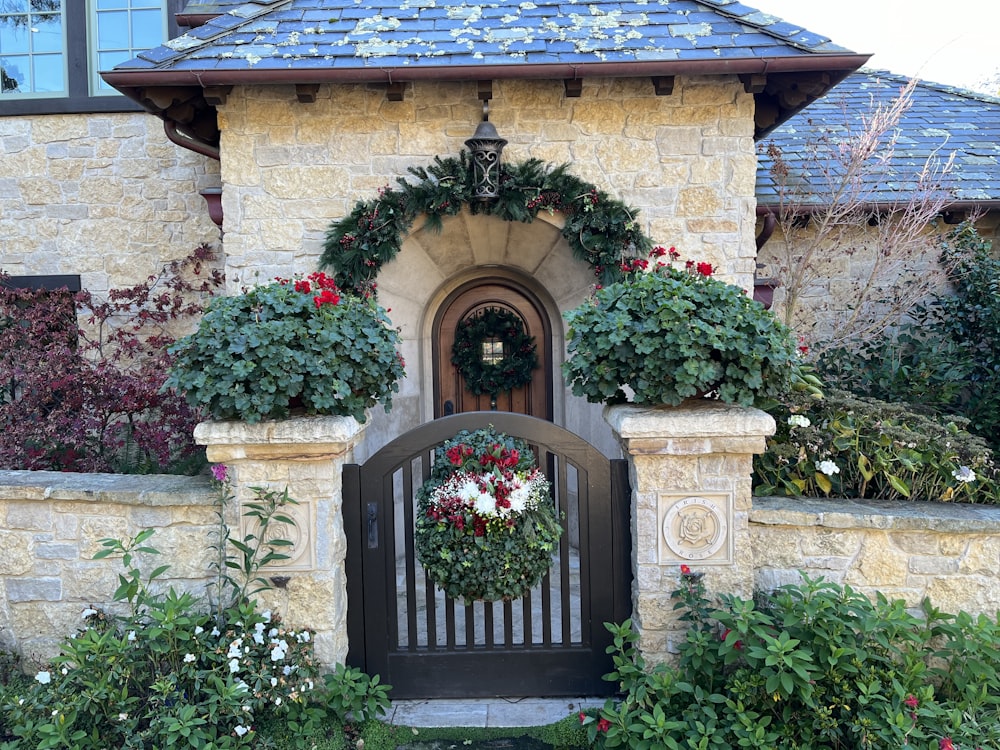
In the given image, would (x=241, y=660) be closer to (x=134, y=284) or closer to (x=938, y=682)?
(x=938, y=682)

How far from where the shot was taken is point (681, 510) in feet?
10.3

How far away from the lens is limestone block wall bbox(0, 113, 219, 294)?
5809mm

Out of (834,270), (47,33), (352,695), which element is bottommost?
(352,695)

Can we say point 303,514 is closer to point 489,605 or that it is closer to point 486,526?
point 486,526

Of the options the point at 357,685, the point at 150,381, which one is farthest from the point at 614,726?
the point at 150,381

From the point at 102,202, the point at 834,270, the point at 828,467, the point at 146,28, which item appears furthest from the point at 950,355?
the point at 146,28

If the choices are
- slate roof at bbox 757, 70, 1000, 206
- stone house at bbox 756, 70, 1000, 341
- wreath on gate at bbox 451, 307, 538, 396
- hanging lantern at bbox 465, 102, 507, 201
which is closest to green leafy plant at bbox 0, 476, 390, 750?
hanging lantern at bbox 465, 102, 507, 201

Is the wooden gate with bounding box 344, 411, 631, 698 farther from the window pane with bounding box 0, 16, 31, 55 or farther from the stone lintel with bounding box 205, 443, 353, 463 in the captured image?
the window pane with bounding box 0, 16, 31, 55

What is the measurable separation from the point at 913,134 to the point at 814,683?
237 inches

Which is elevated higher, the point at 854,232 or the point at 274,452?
the point at 854,232

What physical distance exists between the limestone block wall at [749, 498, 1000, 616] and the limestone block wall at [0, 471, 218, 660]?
2521mm

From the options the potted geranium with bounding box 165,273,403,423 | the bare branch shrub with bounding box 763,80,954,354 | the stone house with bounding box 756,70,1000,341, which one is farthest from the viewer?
the stone house with bounding box 756,70,1000,341

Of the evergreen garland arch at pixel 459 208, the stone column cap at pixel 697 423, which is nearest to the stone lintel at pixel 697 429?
the stone column cap at pixel 697 423

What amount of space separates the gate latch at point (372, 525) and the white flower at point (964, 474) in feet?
8.76
